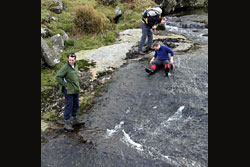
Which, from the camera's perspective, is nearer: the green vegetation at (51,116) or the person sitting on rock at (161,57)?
the green vegetation at (51,116)

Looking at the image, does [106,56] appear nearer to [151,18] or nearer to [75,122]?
[151,18]

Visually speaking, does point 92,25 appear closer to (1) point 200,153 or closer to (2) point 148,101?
(2) point 148,101

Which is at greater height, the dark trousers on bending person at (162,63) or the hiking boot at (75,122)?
the dark trousers on bending person at (162,63)

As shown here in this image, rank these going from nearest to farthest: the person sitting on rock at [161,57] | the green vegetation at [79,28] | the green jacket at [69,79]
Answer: the green jacket at [69,79] → the person sitting on rock at [161,57] → the green vegetation at [79,28]

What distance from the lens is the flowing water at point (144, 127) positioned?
4.92 m

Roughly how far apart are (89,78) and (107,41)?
16.6 ft

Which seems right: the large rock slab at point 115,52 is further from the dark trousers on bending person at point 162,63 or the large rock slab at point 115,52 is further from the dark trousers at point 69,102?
the dark trousers at point 69,102

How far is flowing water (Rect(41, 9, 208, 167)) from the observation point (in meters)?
4.92

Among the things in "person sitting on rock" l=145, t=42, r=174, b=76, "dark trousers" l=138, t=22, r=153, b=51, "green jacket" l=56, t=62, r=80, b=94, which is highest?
"dark trousers" l=138, t=22, r=153, b=51

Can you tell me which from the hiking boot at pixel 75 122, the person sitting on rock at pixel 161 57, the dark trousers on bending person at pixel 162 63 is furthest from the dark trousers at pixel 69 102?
the dark trousers on bending person at pixel 162 63

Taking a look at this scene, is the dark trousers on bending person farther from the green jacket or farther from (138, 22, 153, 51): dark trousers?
the green jacket

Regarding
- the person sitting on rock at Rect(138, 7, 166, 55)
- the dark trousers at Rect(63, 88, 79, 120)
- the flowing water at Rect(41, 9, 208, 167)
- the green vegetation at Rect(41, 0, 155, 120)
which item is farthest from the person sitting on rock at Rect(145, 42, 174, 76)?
the dark trousers at Rect(63, 88, 79, 120)

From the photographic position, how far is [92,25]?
46.8 feet

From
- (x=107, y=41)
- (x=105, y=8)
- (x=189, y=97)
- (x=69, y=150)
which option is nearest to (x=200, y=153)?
(x=189, y=97)
